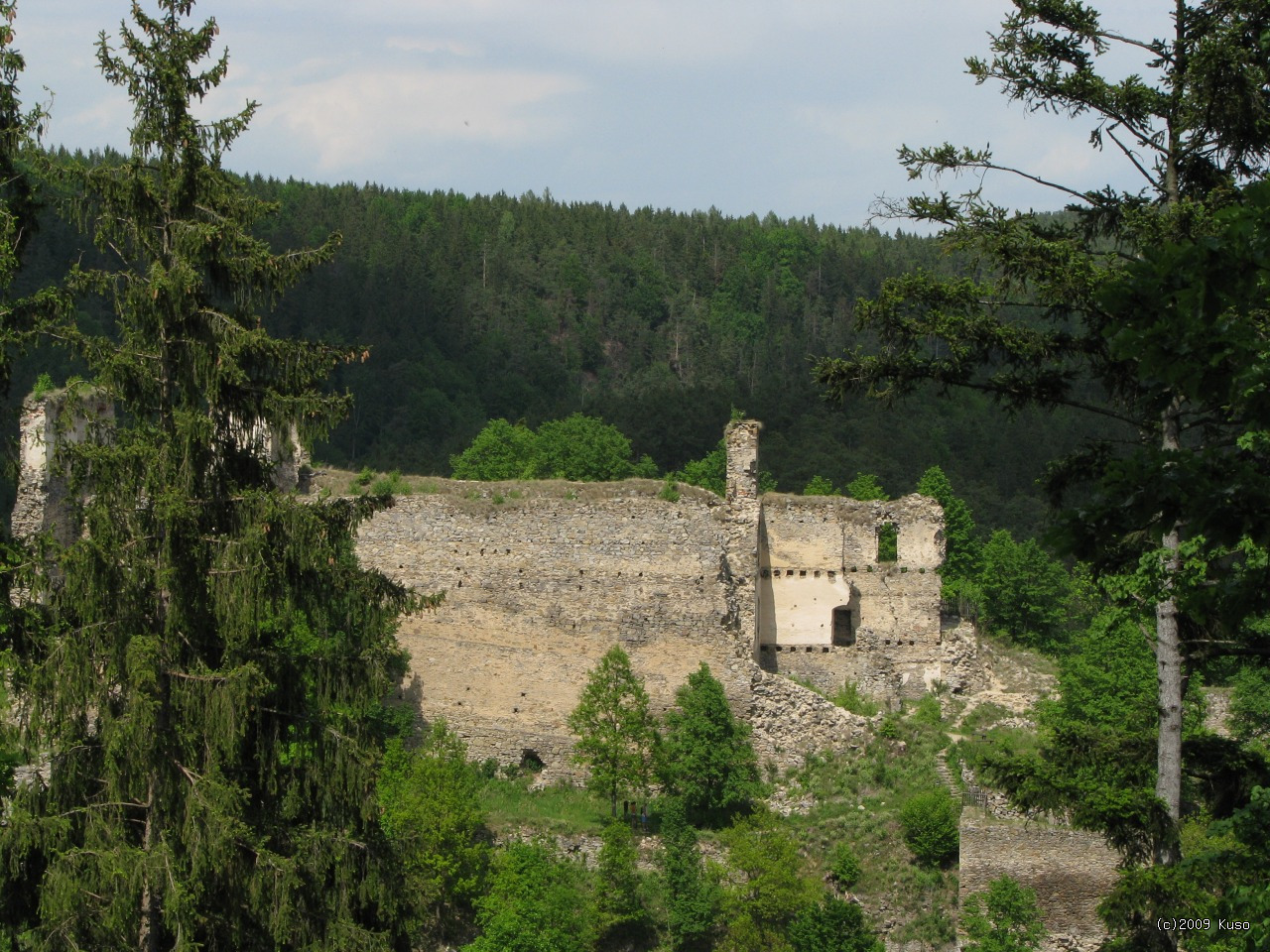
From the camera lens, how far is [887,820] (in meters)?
31.9

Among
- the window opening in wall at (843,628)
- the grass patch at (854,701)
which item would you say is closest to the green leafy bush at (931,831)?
the grass patch at (854,701)

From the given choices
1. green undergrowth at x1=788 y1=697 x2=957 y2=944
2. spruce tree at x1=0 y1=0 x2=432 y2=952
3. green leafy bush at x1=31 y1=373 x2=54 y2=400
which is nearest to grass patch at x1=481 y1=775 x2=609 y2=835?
green undergrowth at x1=788 y1=697 x2=957 y2=944

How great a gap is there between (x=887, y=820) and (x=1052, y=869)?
3889 mm

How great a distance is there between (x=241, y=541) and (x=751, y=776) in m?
19.7

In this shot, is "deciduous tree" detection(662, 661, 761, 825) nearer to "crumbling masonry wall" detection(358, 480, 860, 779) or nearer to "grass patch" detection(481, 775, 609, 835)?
"crumbling masonry wall" detection(358, 480, 860, 779)

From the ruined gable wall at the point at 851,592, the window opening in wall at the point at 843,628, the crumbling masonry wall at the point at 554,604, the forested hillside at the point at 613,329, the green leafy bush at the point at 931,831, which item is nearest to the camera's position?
the green leafy bush at the point at 931,831

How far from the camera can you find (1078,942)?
28.3 metres

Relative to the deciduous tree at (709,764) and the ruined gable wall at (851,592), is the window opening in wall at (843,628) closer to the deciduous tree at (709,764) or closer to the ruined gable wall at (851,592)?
the ruined gable wall at (851,592)

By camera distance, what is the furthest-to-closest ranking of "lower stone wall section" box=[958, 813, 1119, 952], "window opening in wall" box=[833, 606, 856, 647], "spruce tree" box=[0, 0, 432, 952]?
"window opening in wall" box=[833, 606, 856, 647] < "lower stone wall section" box=[958, 813, 1119, 952] < "spruce tree" box=[0, 0, 432, 952]

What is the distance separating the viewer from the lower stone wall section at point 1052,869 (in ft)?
92.9

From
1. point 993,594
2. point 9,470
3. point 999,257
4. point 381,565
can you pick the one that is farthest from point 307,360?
point 993,594

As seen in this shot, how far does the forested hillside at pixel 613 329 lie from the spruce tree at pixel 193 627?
2360 inches

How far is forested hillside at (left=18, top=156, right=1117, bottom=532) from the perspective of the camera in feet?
281

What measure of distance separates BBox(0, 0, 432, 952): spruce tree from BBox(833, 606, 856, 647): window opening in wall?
23.7 meters
